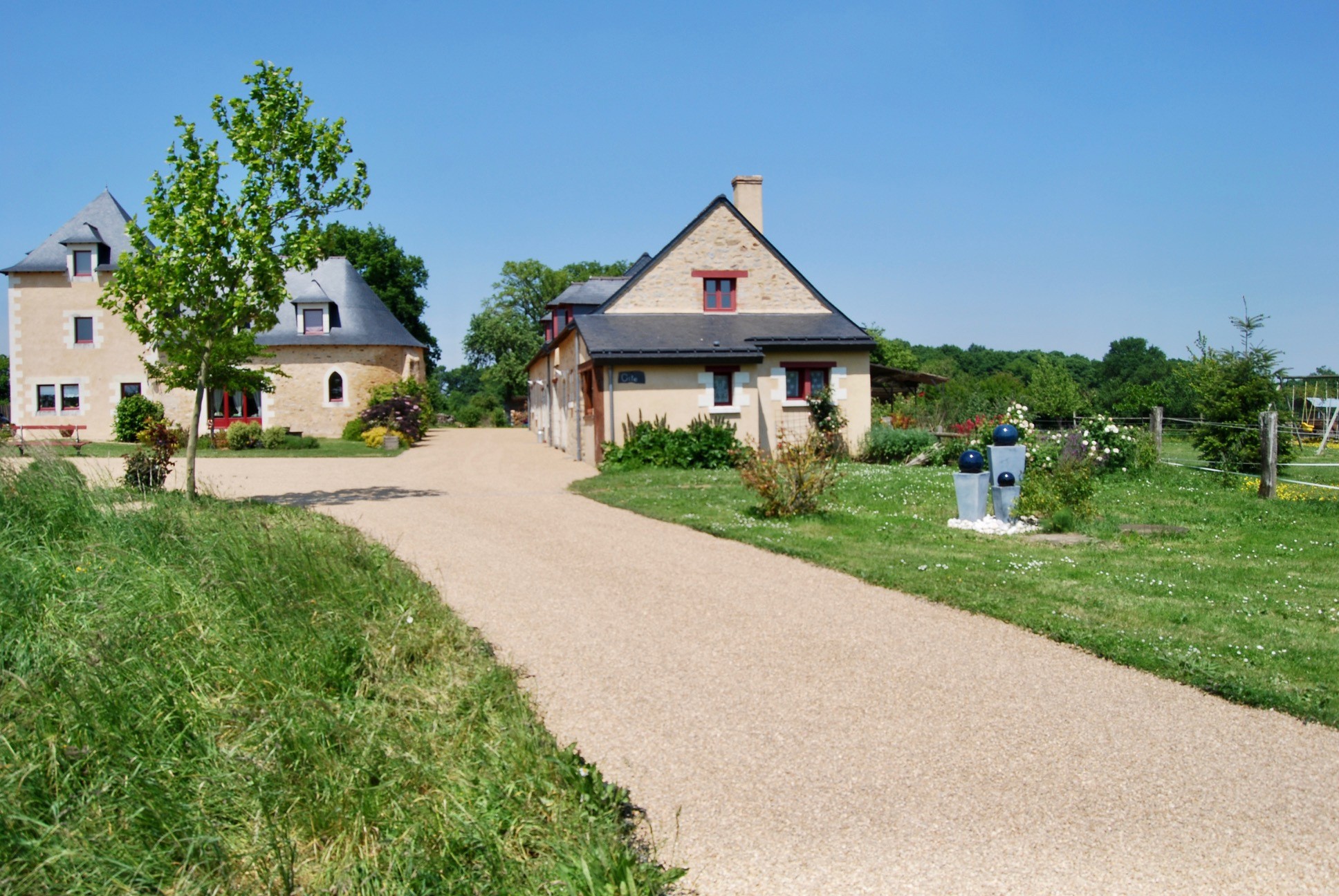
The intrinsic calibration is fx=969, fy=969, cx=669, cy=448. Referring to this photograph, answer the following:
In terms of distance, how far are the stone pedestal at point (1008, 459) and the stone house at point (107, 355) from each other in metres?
27.8

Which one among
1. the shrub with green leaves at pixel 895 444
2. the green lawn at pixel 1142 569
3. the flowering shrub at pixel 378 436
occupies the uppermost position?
the flowering shrub at pixel 378 436

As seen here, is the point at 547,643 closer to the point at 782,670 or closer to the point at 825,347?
the point at 782,670

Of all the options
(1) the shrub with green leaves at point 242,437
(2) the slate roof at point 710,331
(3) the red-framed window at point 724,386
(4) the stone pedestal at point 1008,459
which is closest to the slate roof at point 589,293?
(2) the slate roof at point 710,331

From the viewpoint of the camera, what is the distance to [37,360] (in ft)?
111

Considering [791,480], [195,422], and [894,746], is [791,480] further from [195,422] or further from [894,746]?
[195,422]

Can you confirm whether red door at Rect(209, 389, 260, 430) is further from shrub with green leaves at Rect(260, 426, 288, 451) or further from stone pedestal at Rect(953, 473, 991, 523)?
stone pedestal at Rect(953, 473, 991, 523)

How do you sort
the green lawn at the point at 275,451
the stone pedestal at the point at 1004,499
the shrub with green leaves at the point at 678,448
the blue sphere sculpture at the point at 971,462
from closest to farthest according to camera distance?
the stone pedestal at the point at 1004,499
the blue sphere sculpture at the point at 971,462
the shrub with green leaves at the point at 678,448
the green lawn at the point at 275,451

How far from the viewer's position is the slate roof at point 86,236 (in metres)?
33.6

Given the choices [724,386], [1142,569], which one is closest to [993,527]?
[1142,569]

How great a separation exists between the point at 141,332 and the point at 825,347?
15.2 metres

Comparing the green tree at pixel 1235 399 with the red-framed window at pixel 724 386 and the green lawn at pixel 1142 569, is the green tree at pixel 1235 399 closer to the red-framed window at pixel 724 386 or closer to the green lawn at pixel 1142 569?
the green lawn at pixel 1142 569

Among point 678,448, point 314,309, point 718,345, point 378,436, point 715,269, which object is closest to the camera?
point 678,448

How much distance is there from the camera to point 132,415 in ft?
108

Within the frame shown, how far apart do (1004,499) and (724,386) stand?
11.8 m
